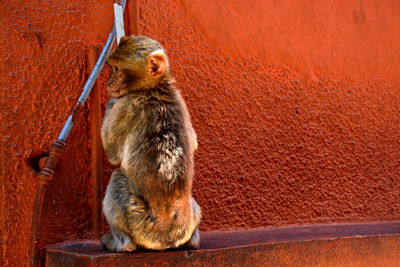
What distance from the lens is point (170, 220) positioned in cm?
244

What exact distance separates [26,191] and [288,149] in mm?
2106

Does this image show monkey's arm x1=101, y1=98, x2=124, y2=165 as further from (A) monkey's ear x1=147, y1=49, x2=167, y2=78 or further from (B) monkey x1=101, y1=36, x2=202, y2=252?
(A) monkey's ear x1=147, y1=49, x2=167, y2=78

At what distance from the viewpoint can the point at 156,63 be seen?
2.54 m

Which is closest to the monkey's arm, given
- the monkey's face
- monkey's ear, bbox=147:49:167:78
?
the monkey's face

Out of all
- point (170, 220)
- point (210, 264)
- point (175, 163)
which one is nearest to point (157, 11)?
point (175, 163)

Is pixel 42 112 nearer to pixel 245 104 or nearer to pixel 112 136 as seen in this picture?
pixel 112 136

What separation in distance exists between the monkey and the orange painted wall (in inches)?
20.9

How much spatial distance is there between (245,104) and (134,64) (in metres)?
1.37

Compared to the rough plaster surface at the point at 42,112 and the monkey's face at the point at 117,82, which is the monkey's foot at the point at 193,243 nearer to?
the rough plaster surface at the point at 42,112

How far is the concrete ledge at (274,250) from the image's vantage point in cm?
242

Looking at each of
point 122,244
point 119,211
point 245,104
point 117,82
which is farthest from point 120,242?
point 245,104

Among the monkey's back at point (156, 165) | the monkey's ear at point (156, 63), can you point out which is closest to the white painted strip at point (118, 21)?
the monkey's ear at point (156, 63)

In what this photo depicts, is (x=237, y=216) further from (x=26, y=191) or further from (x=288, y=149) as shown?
(x=26, y=191)

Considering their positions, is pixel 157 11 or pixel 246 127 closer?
pixel 157 11
